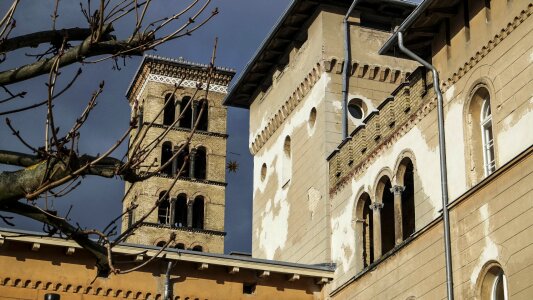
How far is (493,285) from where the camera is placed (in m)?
20.1

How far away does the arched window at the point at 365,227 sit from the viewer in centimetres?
2641

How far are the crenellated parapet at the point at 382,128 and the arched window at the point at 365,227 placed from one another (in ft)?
2.51

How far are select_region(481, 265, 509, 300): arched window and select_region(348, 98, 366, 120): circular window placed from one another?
35.5 feet

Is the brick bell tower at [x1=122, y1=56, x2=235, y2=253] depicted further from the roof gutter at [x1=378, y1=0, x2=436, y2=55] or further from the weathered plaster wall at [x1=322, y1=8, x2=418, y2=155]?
the roof gutter at [x1=378, y1=0, x2=436, y2=55]

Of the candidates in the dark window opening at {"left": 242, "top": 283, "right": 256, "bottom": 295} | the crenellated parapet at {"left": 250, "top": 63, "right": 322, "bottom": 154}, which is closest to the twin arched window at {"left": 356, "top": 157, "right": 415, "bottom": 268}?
the dark window opening at {"left": 242, "top": 283, "right": 256, "bottom": 295}

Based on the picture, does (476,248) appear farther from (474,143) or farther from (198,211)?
(198,211)

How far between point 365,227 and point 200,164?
3992 centimetres

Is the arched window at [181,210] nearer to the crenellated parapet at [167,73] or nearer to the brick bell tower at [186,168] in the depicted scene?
the brick bell tower at [186,168]

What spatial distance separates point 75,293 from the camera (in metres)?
26.5

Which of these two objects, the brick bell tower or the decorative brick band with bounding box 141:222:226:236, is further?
the brick bell tower

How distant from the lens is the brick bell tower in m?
61.1

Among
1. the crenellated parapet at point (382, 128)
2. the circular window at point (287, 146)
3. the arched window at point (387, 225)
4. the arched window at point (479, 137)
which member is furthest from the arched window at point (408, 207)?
the arched window at point (479, 137)

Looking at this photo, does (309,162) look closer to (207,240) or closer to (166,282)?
(166,282)

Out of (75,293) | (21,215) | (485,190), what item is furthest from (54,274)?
(21,215)
